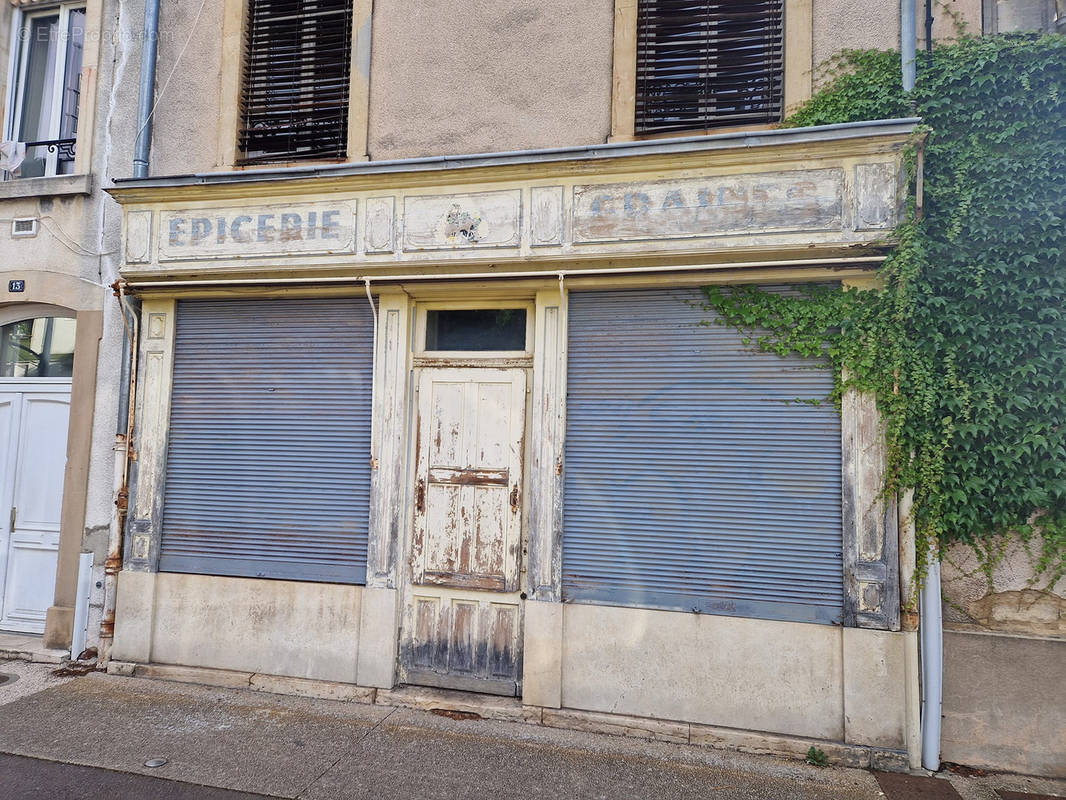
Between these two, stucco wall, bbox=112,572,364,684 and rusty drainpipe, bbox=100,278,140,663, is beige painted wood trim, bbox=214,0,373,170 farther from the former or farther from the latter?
stucco wall, bbox=112,572,364,684

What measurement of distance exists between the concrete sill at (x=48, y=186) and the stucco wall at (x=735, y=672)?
556cm

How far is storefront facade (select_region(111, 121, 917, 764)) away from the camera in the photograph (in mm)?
4492

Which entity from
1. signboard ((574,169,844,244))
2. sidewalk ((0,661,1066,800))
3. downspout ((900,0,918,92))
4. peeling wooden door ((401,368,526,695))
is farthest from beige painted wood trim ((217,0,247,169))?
downspout ((900,0,918,92))

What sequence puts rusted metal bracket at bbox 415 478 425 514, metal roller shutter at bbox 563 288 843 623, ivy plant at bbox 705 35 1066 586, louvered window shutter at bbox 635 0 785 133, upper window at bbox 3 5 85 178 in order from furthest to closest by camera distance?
upper window at bbox 3 5 85 178 → rusted metal bracket at bbox 415 478 425 514 → louvered window shutter at bbox 635 0 785 133 → metal roller shutter at bbox 563 288 843 623 → ivy plant at bbox 705 35 1066 586

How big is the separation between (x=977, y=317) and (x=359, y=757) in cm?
481

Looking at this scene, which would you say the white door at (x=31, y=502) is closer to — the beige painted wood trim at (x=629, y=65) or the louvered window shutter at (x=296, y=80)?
the louvered window shutter at (x=296, y=80)

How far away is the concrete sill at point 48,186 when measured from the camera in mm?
6176

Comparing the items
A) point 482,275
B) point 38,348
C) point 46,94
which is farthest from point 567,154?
point 46,94

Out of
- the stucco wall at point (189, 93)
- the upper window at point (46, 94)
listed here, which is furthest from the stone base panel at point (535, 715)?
the upper window at point (46, 94)

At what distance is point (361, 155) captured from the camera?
5648mm

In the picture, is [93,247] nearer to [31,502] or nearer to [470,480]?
[31,502]

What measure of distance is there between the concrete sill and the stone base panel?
13.8 feet

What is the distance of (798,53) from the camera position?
4.93m

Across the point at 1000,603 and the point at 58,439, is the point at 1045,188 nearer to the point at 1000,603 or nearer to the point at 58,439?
the point at 1000,603
